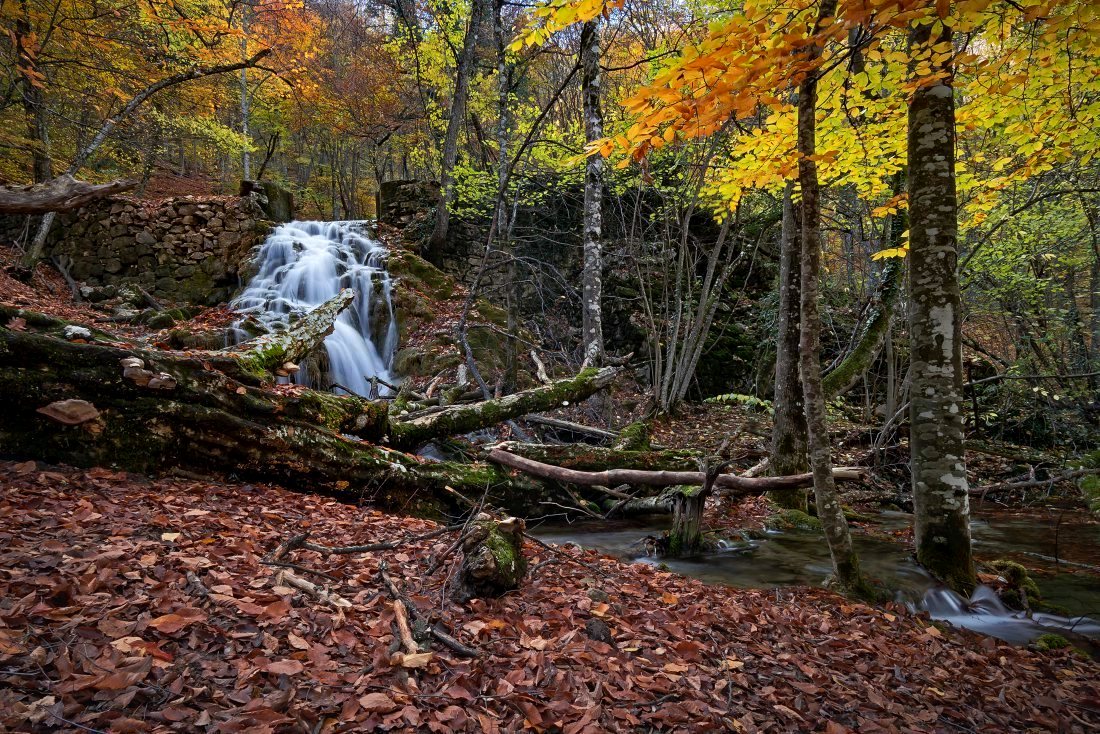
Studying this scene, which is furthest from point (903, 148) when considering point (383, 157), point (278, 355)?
point (383, 157)

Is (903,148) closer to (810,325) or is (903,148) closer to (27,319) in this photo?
(810,325)

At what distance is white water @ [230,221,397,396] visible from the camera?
10.6 m

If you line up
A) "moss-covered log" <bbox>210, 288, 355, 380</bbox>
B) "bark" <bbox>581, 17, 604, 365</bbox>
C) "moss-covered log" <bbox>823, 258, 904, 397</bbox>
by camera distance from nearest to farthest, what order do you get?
"moss-covered log" <bbox>210, 288, 355, 380</bbox> < "moss-covered log" <bbox>823, 258, 904, 397</bbox> < "bark" <bbox>581, 17, 604, 365</bbox>

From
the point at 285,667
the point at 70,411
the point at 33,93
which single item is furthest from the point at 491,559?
the point at 33,93

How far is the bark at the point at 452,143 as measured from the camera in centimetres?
1338

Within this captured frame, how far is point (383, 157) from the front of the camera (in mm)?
27281

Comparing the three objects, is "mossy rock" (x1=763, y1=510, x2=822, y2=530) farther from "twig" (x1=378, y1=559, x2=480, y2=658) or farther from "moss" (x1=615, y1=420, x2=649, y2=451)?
"twig" (x1=378, y1=559, x2=480, y2=658)

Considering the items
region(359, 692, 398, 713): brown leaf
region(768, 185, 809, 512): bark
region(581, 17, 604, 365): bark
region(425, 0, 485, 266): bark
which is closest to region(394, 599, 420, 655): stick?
region(359, 692, 398, 713): brown leaf

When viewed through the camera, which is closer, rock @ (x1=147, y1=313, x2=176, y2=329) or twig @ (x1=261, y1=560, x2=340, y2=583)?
twig @ (x1=261, y1=560, x2=340, y2=583)

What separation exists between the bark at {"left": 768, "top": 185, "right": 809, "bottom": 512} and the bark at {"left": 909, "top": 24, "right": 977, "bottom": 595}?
2.30 metres

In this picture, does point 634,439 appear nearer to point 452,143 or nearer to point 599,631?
point 599,631

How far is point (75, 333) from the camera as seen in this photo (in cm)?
420

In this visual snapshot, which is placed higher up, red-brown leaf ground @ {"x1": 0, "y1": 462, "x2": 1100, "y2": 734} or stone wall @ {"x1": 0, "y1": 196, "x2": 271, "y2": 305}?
stone wall @ {"x1": 0, "y1": 196, "x2": 271, "y2": 305}

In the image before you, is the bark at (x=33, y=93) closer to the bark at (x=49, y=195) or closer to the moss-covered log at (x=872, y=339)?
the bark at (x=49, y=195)
